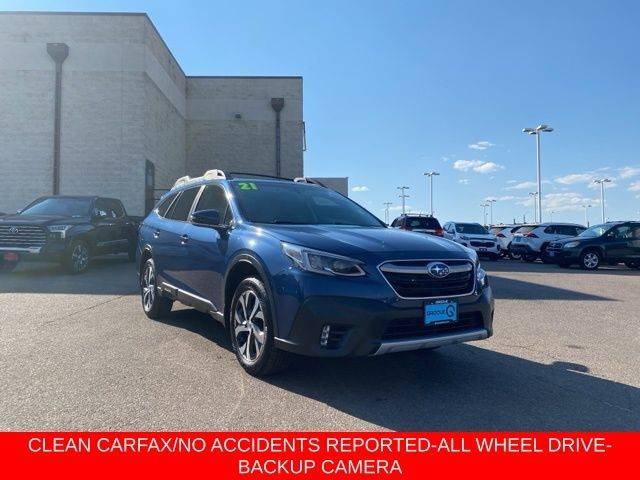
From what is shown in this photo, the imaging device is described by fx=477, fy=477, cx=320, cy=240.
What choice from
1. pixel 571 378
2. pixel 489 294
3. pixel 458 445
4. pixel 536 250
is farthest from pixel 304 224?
pixel 536 250

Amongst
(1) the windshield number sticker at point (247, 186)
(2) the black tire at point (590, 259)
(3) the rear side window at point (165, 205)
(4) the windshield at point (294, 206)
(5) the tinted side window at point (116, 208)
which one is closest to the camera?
(4) the windshield at point (294, 206)

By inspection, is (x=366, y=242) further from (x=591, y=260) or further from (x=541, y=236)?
(x=541, y=236)

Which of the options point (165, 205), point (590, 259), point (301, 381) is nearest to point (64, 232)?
point (165, 205)

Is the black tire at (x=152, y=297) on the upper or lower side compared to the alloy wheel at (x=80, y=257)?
lower

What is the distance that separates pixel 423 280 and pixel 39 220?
375 inches

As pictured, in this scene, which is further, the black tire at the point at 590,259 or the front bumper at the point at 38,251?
the black tire at the point at 590,259

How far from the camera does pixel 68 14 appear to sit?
19.8 metres

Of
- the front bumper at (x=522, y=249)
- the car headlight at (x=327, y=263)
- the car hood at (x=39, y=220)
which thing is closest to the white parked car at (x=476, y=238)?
the front bumper at (x=522, y=249)

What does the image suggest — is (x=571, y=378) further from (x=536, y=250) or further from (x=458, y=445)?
(x=536, y=250)

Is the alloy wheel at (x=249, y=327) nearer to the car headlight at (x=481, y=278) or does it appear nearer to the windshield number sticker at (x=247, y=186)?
the windshield number sticker at (x=247, y=186)

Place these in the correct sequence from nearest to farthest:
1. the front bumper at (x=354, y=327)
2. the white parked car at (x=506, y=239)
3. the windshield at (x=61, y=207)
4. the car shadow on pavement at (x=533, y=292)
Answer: the front bumper at (x=354, y=327) < the car shadow on pavement at (x=533, y=292) < the windshield at (x=61, y=207) < the white parked car at (x=506, y=239)

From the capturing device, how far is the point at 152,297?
20.0 feet

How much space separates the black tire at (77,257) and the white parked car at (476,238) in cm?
1371

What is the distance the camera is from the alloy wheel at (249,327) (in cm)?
378
